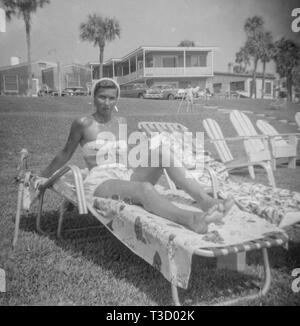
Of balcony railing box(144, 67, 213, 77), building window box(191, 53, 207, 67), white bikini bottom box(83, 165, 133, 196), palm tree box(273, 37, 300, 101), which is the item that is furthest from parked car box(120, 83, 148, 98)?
white bikini bottom box(83, 165, 133, 196)

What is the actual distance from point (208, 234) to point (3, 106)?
7500 millimetres

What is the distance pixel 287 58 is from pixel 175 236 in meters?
2.88

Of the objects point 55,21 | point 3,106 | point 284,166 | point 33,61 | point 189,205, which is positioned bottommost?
point 284,166

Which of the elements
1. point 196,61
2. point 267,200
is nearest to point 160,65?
point 196,61

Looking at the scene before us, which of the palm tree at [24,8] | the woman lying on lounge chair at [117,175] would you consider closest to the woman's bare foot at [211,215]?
the woman lying on lounge chair at [117,175]

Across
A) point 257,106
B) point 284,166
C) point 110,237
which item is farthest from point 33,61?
point 257,106

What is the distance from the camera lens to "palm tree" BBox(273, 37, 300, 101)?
337 centimetres

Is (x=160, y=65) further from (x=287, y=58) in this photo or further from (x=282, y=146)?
(x=287, y=58)

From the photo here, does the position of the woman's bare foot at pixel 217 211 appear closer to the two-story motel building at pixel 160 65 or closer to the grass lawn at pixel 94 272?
the grass lawn at pixel 94 272

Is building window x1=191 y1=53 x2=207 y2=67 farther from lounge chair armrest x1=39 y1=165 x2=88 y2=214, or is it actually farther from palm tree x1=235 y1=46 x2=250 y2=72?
lounge chair armrest x1=39 y1=165 x2=88 y2=214

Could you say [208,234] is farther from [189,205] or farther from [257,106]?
[257,106]

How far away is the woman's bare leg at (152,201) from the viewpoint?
2.06 metres

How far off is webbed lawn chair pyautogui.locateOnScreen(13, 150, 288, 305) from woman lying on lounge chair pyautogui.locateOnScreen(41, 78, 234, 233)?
7 cm
